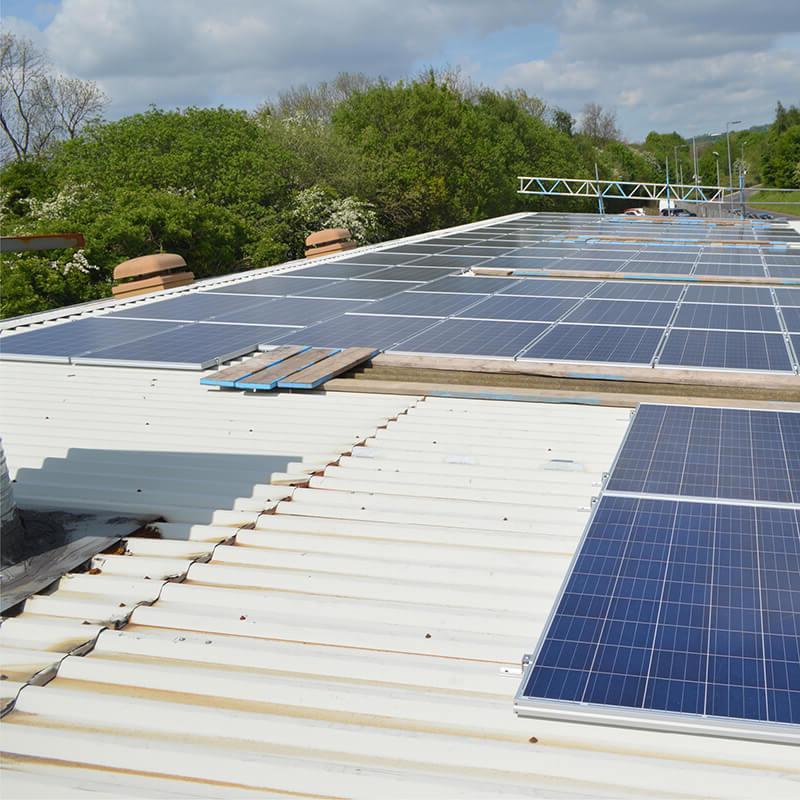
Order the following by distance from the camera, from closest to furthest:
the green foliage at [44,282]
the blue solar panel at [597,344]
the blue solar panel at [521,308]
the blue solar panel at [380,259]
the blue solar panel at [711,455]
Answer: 1. the blue solar panel at [711,455]
2. the blue solar panel at [597,344]
3. the blue solar panel at [521,308]
4. the blue solar panel at [380,259]
5. the green foliage at [44,282]

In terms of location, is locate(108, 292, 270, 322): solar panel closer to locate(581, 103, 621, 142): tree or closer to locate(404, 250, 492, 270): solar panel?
locate(404, 250, 492, 270): solar panel

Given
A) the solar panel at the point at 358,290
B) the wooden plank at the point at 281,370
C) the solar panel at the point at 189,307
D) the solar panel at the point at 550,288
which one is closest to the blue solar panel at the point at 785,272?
the solar panel at the point at 550,288

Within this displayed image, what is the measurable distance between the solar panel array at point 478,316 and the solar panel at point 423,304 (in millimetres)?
39

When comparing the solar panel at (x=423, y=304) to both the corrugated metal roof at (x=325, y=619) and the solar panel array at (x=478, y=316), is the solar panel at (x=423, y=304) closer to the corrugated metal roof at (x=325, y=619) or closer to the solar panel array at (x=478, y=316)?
the solar panel array at (x=478, y=316)

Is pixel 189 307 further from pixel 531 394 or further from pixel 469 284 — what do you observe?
pixel 531 394

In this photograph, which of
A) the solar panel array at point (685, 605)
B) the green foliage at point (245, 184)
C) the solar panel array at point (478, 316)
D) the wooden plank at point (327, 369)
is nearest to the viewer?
the solar panel array at point (685, 605)

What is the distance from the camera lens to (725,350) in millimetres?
12141

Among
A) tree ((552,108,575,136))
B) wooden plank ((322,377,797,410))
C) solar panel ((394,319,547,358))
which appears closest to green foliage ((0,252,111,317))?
solar panel ((394,319,547,358))

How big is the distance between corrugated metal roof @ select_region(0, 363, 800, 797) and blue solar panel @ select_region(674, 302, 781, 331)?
4.36m

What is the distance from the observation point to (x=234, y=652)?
554 cm

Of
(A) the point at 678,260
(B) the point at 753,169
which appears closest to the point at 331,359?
(A) the point at 678,260

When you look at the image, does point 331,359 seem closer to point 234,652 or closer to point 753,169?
point 234,652

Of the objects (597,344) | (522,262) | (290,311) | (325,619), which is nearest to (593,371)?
(597,344)

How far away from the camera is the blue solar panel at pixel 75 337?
13.8 metres
